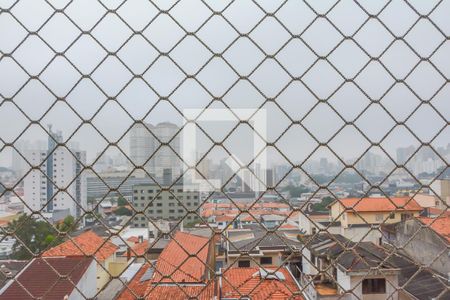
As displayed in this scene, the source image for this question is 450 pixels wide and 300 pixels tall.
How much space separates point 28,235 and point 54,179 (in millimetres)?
395

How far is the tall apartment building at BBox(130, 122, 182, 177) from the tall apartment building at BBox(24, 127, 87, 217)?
0.35 ft

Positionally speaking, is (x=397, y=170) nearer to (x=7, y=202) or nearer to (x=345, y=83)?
(x=345, y=83)

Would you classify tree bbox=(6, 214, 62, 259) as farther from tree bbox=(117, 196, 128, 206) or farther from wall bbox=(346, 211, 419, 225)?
wall bbox=(346, 211, 419, 225)

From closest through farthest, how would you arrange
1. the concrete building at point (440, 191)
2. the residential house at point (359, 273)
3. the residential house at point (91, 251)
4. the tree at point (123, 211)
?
the residential house at point (91, 251) → the concrete building at point (440, 191) → the tree at point (123, 211) → the residential house at point (359, 273)

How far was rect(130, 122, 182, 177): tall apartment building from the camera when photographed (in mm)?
762

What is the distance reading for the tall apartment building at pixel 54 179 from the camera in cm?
72

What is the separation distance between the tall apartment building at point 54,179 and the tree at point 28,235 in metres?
0.04

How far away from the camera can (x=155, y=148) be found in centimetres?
77

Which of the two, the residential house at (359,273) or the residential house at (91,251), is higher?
the residential house at (91,251)

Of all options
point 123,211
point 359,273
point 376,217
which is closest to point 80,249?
point 123,211

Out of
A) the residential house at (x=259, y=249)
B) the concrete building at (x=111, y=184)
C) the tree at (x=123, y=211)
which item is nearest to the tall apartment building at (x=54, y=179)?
the concrete building at (x=111, y=184)

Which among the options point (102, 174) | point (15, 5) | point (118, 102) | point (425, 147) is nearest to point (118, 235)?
point (102, 174)

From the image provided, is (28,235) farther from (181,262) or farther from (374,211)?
(374,211)

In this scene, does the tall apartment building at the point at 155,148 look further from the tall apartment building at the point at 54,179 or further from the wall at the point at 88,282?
the wall at the point at 88,282
